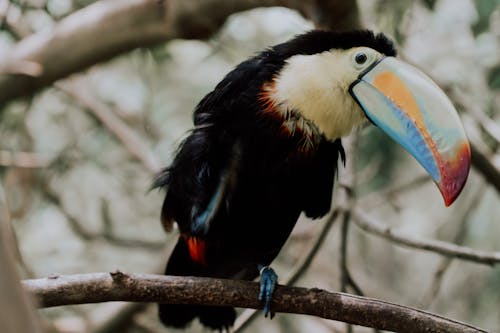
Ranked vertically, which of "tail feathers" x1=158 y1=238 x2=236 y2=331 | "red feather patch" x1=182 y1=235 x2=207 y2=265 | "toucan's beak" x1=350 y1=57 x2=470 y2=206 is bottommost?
Result: "tail feathers" x1=158 y1=238 x2=236 y2=331

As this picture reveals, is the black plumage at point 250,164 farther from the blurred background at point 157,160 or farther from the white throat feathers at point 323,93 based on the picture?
the blurred background at point 157,160

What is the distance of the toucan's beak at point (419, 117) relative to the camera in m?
2.28

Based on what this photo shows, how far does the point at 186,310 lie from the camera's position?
9.43 ft

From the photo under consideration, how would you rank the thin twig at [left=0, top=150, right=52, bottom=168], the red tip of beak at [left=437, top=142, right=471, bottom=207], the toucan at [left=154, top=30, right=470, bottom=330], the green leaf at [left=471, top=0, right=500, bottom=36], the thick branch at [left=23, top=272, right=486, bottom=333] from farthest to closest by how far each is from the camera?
1. the thin twig at [left=0, top=150, right=52, bottom=168]
2. the green leaf at [left=471, top=0, right=500, bottom=36]
3. the toucan at [left=154, top=30, right=470, bottom=330]
4. the red tip of beak at [left=437, top=142, right=471, bottom=207]
5. the thick branch at [left=23, top=272, right=486, bottom=333]

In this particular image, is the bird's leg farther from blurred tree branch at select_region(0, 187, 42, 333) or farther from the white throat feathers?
blurred tree branch at select_region(0, 187, 42, 333)

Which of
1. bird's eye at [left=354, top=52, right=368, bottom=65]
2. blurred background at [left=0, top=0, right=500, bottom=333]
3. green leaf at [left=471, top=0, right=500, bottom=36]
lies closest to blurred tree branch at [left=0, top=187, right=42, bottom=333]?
bird's eye at [left=354, top=52, right=368, bottom=65]

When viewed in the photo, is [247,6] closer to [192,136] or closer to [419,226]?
[192,136]

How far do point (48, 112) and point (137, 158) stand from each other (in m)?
1.03

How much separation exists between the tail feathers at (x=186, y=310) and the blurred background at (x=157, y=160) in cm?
96

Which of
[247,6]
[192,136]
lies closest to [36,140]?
[247,6]

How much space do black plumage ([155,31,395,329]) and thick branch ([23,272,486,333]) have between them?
0.38 meters

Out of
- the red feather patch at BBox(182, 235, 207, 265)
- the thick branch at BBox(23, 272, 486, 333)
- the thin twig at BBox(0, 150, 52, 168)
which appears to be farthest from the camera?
the thin twig at BBox(0, 150, 52, 168)

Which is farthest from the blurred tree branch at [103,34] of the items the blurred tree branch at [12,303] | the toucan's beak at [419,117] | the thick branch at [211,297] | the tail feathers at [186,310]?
the blurred tree branch at [12,303]

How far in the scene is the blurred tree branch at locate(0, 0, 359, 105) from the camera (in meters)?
3.48
